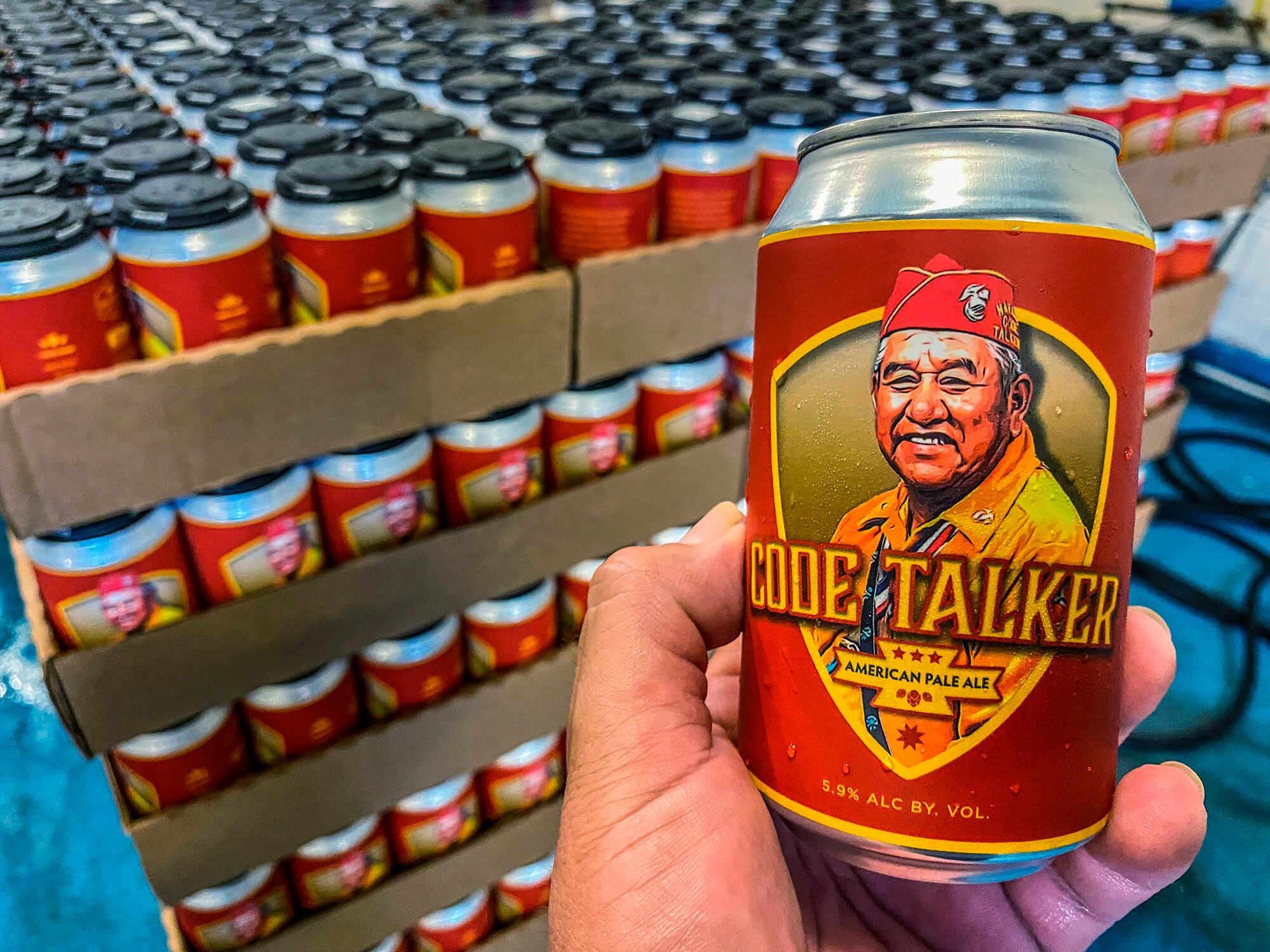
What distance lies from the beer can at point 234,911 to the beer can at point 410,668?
251 millimetres

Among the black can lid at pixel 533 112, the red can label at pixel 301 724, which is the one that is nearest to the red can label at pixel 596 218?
the black can lid at pixel 533 112

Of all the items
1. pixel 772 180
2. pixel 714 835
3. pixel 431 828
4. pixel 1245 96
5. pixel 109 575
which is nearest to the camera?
pixel 714 835

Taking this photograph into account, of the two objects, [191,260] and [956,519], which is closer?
[956,519]

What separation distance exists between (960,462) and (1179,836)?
0.39m

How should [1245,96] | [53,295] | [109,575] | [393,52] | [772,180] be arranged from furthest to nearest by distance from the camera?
[1245,96] < [393,52] < [772,180] < [109,575] < [53,295]

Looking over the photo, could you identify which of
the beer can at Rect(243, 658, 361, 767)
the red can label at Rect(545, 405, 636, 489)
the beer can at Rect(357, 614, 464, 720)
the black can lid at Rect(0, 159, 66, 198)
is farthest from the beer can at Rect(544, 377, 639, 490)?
the black can lid at Rect(0, 159, 66, 198)

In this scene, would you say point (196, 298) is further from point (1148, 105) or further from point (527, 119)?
point (1148, 105)

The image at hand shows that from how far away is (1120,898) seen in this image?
760 millimetres

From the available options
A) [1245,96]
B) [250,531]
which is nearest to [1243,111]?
[1245,96]

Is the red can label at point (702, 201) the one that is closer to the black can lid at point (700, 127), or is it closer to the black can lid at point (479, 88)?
the black can lid at point (700, 127)

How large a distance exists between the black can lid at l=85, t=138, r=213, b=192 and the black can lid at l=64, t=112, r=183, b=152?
0.08 meters

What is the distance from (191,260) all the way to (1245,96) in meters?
1.82

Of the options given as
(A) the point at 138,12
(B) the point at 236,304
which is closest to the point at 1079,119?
(B) the point at 236,304

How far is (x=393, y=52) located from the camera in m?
1.52
